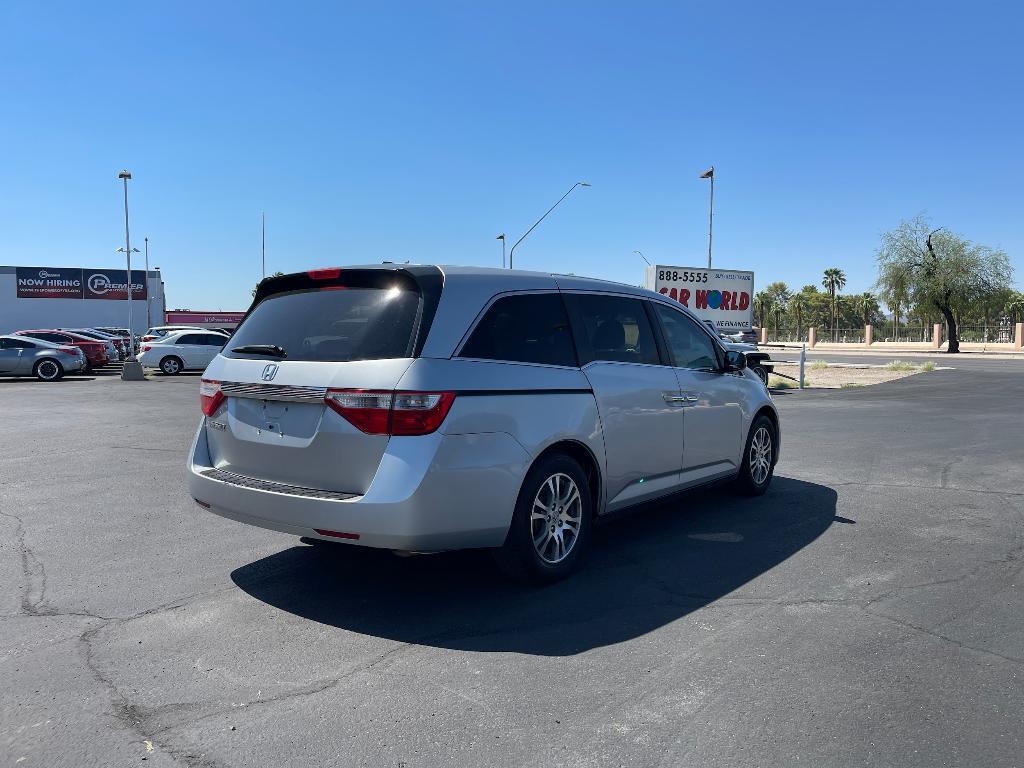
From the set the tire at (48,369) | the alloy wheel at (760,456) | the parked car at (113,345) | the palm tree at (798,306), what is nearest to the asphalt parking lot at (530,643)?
the alloy wheel at (760,456)

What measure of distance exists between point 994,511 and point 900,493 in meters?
0.85

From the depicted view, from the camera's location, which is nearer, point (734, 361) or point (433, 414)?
point (433, 414)

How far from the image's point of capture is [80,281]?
228ft

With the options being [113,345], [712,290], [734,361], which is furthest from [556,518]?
[113,345]

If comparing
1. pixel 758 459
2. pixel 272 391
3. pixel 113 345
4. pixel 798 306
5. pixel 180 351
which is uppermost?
pixel 798 306

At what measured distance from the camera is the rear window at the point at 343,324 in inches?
166

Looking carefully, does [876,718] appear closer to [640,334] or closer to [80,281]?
[640,334]

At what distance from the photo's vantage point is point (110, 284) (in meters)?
70.6

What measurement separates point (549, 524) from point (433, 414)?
1.13 m

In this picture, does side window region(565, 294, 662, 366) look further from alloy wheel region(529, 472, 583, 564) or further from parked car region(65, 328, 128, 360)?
parked car region(65, 328, 128, 360)

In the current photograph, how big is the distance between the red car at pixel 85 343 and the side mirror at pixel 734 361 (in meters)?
27.7

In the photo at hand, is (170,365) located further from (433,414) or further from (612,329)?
(433,414)

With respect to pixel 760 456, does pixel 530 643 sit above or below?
below

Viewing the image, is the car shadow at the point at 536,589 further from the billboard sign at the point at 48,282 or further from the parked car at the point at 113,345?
the billboard sign at the point at 48,282
